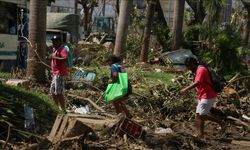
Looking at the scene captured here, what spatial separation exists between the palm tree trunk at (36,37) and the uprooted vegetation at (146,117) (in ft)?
1.87

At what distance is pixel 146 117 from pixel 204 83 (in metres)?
2.17

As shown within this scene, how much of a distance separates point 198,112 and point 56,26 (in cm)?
1705

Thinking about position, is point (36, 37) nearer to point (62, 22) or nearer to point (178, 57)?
point (178, 57)

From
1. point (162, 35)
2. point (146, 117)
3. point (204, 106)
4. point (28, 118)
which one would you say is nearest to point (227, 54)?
point (146, 117)

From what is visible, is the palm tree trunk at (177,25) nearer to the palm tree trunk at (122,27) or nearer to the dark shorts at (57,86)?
the palm tree trunk at (122,27)

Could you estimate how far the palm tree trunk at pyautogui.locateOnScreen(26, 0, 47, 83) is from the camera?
1305cm

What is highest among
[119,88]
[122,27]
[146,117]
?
[122,27]

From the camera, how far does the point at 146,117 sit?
1177 centimetres

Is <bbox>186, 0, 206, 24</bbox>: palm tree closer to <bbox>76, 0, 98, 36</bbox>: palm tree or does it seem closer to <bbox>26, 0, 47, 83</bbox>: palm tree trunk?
<bbox>76, 0, 98, 36</bbox>: palm tree

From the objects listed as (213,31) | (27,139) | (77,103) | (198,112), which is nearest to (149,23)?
(213,31)

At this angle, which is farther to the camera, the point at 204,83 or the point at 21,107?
the point at 204,83

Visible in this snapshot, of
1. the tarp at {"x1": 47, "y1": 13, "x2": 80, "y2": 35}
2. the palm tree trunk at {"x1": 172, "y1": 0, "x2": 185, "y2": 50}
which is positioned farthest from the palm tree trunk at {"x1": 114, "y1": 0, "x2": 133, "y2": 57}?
the tarp at {"x1": 47, "y1": 13, "x2": 80, "y2": 35}

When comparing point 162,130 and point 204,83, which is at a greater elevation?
point 204,83

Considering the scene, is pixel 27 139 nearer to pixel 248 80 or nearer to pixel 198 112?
pixel 198 112
